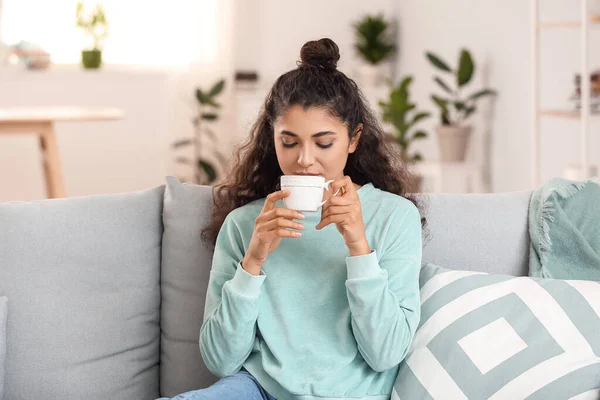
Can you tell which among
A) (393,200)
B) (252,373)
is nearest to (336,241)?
(393,200)

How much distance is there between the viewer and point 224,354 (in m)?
1.58

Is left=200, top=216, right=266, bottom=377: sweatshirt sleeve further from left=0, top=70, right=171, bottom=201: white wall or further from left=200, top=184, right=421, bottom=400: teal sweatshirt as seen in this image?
left=0, top=70, right=171, bottom=201: white wall

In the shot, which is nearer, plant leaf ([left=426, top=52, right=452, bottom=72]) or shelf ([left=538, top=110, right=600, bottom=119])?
shelf ([left=538, top=110, right=600, bottom=119])

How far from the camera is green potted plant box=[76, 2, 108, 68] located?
581 cm

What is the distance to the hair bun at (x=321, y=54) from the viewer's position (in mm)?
1667

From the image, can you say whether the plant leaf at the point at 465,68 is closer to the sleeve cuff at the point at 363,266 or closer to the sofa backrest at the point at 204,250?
the sofa backrest at the point at 204,250

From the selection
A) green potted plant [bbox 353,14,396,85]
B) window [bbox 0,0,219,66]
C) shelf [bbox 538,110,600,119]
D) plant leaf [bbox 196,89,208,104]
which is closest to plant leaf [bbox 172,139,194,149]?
Result: plant leaf [bbox 196,89,208,104]

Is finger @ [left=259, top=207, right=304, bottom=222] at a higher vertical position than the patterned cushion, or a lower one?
higher

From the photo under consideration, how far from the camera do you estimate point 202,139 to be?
6477mm

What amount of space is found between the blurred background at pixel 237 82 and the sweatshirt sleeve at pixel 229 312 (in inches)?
90.7

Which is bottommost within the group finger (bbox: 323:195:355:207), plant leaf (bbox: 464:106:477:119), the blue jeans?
the blue jeans

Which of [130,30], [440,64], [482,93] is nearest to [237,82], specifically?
[130,30]

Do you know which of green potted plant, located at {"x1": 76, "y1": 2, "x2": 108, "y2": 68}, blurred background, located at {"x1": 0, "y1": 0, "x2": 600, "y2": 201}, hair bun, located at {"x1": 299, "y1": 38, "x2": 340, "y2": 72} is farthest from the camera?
green potted plant, located at {"x1": 76, "y1": 2, "x2": 108, "y2": 68}

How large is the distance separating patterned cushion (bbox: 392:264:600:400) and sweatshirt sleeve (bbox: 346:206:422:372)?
6 cm
